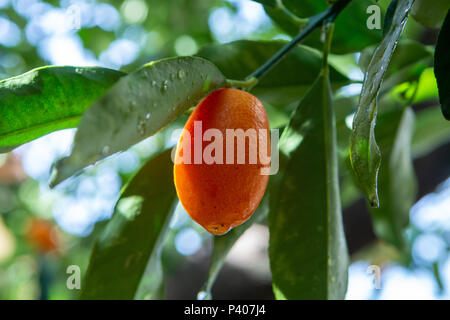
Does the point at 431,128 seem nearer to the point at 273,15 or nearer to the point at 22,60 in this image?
the point at 273,15

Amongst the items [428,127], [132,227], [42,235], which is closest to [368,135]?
[132,227]

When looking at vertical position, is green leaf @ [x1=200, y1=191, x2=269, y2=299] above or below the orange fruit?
above

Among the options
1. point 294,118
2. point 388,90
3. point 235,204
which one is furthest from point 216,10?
point 235,204

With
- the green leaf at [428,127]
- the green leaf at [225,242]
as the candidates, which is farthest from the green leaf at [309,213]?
the green leaf at [428,127]

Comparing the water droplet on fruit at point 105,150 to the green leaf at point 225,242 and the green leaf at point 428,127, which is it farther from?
the green leaf at point 428,127

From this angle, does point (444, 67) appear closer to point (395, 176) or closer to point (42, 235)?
point (395, 176)

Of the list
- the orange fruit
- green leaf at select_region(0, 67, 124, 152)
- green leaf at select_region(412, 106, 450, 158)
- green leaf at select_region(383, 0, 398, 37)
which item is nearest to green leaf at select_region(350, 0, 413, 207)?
green leaf at select_region(383, 0, 398, 37)

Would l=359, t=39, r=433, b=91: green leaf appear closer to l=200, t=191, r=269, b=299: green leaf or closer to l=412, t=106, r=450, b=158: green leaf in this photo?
l=200, t=191, r=269, b=299: green leaf
